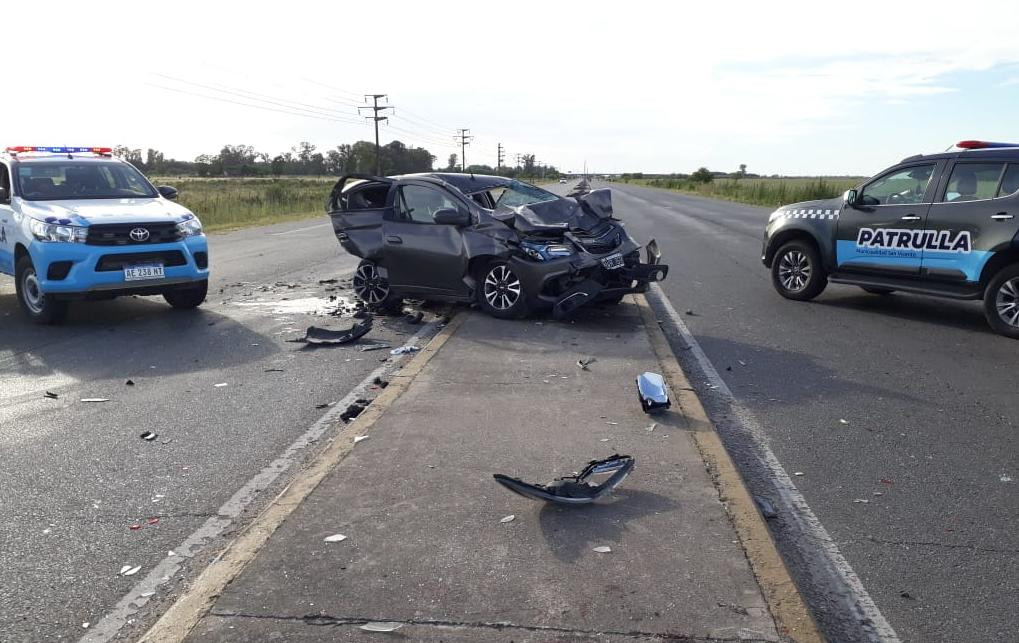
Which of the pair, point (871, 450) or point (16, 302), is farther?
point (16, 302)

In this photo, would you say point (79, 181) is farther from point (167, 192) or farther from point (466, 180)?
point (466, 180)

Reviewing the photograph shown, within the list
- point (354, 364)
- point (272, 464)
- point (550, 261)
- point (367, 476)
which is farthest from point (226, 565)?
point (550, 261)

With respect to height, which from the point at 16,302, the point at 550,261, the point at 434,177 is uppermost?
the point at 434,177

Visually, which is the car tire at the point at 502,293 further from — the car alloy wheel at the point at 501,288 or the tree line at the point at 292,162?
the tree line at the point at 292,162

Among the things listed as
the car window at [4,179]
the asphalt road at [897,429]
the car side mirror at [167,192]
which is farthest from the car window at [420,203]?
the car window at [4,179]

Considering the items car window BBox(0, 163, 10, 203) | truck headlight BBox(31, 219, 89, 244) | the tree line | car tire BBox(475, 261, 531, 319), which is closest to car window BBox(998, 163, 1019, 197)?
car tire BBox(475, 261, 531, 319)

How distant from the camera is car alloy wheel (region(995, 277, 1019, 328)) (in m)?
8.81

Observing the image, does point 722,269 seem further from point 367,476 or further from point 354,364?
point 367,476

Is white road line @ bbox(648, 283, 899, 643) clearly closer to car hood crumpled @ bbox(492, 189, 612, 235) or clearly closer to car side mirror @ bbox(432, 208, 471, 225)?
car hood crumpled @ bbox(492, 189, 612, 235)

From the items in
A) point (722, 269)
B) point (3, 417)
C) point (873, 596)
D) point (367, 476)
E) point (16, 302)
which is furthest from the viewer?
point (722, 269)

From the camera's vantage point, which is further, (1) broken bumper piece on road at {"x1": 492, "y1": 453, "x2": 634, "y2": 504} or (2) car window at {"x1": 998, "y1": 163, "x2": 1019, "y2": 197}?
(2) car window at {"x1": 998, "y1": 163, "x2": 1019, "y2": 197}

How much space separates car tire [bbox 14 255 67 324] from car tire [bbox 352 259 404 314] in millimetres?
3427

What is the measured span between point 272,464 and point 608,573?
8.34 ft

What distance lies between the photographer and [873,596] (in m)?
3.65
